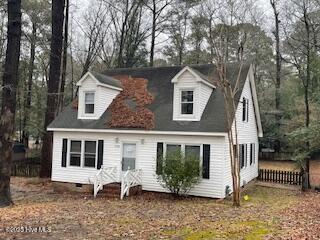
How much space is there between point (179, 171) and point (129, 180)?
2.65 m

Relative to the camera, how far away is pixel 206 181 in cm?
1550

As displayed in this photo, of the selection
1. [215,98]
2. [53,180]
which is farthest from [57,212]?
[215,98]

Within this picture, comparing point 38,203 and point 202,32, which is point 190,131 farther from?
point 202,32

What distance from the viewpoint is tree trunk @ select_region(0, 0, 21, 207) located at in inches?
510

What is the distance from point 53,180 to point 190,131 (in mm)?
8418

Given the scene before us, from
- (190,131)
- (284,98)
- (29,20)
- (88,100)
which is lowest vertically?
(190,131)

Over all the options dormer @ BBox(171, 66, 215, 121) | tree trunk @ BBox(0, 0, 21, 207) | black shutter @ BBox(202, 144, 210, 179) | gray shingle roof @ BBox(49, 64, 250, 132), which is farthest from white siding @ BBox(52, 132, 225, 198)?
tree trunk @ BBox(0, 0, 21, 207)

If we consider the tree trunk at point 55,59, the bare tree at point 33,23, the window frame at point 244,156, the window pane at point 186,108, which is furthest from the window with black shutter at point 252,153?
the bare tree at point 33,23

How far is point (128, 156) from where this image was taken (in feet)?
56.5

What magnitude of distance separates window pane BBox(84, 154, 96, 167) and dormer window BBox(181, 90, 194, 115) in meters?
5.30

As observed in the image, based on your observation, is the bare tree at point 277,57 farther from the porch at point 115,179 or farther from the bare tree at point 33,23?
the bare tree at point 33,23

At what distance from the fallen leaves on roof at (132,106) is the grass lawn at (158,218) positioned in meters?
3.60

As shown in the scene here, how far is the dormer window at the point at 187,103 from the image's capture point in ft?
54.8

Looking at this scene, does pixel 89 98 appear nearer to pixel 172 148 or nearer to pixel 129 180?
pixel 129 180
